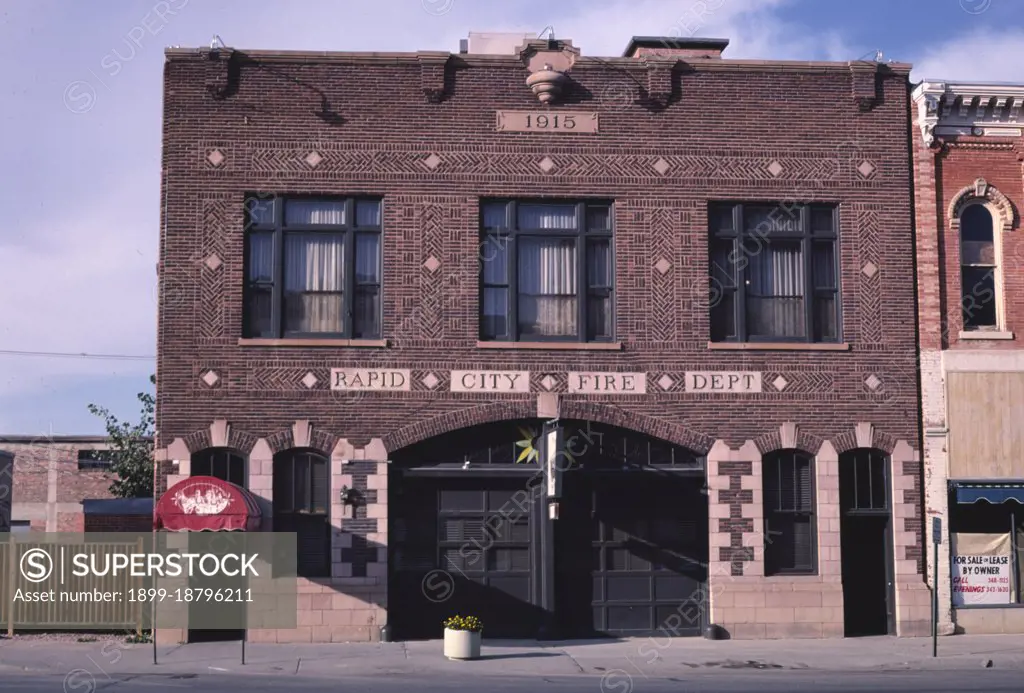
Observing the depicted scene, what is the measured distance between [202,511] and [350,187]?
675 centimetres

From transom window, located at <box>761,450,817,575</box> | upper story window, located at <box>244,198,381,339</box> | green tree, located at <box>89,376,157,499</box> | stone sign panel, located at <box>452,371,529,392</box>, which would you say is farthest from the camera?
green tree, located at <box>89,376,157,499</box>

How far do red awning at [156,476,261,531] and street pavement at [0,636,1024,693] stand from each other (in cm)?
217

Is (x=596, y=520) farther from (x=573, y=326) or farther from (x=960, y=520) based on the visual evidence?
(x=960, y=520)

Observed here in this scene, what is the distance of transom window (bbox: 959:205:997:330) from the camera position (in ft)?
82.3

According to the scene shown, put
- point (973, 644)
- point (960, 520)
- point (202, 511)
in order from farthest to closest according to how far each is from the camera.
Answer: point (960, 520), point (973, 644), point (202, 511)

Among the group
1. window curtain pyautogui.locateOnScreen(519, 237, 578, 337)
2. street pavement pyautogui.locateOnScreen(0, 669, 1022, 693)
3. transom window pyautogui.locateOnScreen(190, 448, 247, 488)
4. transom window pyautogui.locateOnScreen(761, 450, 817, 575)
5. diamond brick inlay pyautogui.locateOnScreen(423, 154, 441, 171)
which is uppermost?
diamond brick inlay pyautogui.locateOnScreen(423, 154, 441, 171)

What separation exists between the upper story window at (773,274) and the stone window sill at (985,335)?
2480 mm

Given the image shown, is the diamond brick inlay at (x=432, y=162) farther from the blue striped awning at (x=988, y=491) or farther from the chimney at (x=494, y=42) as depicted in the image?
the blue striped awning at (x=988, y=491)

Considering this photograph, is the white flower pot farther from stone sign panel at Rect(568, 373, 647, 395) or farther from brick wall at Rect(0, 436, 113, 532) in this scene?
brick wall at Rect(0, 436, 113, 532)

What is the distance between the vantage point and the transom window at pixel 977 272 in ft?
82.3

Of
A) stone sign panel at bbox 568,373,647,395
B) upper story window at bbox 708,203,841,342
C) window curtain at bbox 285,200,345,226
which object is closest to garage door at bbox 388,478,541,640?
stone sign panel at bbox 568,373,647,395

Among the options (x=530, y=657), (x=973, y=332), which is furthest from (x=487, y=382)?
(x=973, y=332)

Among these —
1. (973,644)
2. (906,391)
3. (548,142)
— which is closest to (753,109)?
(548,142)

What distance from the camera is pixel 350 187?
24.1m
